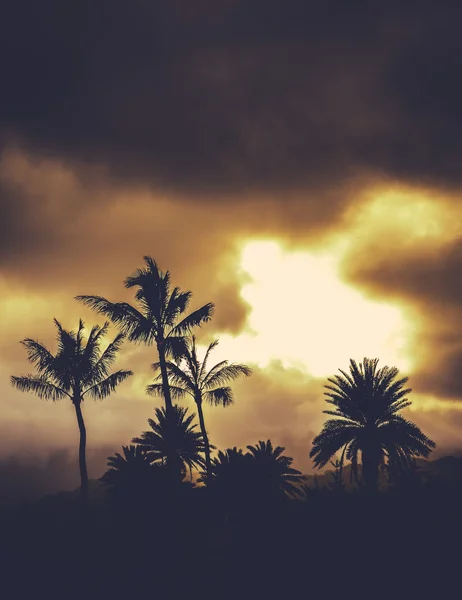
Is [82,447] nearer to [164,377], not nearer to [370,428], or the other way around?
[164,377]

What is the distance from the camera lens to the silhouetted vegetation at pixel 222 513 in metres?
10.9

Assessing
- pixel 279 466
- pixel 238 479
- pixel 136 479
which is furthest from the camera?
pixel 279 466

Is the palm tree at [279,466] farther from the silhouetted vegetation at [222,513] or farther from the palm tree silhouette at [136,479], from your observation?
the palm tree silhouette at [136,479]

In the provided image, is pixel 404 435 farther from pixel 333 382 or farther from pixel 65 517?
pixel 65 517

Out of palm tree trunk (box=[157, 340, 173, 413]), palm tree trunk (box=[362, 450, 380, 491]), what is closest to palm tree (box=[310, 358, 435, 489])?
palm tree trunk (box=[362, 450, 380, 491])

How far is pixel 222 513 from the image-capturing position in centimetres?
2352

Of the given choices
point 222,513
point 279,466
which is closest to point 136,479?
point 222,513

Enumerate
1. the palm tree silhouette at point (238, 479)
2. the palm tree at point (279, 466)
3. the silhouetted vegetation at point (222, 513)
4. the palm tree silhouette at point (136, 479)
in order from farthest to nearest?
the palm tree at point (279, 466) < the palm tree silhouette at point (238, 479) < the palm tree silhouette at point (136, 479) < the silhouetted vegetation at point (222, 513)

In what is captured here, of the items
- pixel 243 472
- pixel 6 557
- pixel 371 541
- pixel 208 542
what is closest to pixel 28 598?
pixel 6 557

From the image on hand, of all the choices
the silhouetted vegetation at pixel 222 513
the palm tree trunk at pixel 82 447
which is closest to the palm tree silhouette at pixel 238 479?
the silhouetted vegetation at pixel 222 513

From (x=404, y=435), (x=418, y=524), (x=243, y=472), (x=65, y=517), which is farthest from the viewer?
(x=404, y=435)

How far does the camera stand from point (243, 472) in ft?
84.9

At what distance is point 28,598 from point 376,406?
79.2ft

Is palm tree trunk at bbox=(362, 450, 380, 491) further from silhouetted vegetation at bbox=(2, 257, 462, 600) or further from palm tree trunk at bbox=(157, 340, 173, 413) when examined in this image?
palm tree trunk at bbox=(157, 340, 173, 413)
